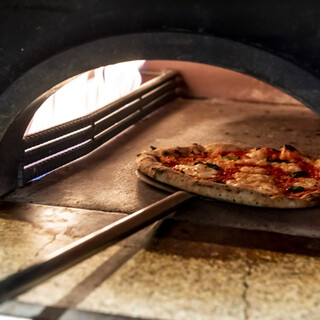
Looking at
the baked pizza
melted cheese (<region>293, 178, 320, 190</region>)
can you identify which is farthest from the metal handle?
melted cheese (<region>293, 178, 320, 190</region>)

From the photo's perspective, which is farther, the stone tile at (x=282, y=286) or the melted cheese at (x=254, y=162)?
the melted cheese at (x=254, y=162)

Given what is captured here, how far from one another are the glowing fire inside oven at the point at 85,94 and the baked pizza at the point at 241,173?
123 cm

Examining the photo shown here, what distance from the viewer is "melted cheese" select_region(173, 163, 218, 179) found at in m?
4.43

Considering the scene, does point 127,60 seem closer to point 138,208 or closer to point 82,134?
point 138,208

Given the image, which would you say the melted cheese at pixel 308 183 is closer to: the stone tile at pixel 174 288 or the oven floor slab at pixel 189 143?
the oven floor slab at pixel 189 143

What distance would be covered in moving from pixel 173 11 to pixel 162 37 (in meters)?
0.18

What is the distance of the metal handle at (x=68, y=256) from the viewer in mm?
2818

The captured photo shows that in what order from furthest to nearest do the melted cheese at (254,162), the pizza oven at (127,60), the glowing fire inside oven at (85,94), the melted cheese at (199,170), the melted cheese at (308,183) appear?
the glowing fire inside oven at (85,94) → the melted cheese at (254,162) → the melted cheese at (199,170) → the melted cheese at (308,183) → the pizza oven at (127,60)

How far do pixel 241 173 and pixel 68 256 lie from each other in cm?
198

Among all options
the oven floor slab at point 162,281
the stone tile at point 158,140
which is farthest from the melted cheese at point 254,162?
the oven floor slab at point 162,281

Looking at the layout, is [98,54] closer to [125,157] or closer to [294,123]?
[125,157]

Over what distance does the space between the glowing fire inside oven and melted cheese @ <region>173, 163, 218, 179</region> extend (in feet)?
4.40

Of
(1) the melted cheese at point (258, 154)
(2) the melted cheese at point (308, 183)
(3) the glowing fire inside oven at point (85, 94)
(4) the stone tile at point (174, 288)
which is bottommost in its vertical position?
(4) the stone tile at point (174, 288)

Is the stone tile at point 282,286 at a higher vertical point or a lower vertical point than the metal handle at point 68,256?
lower
